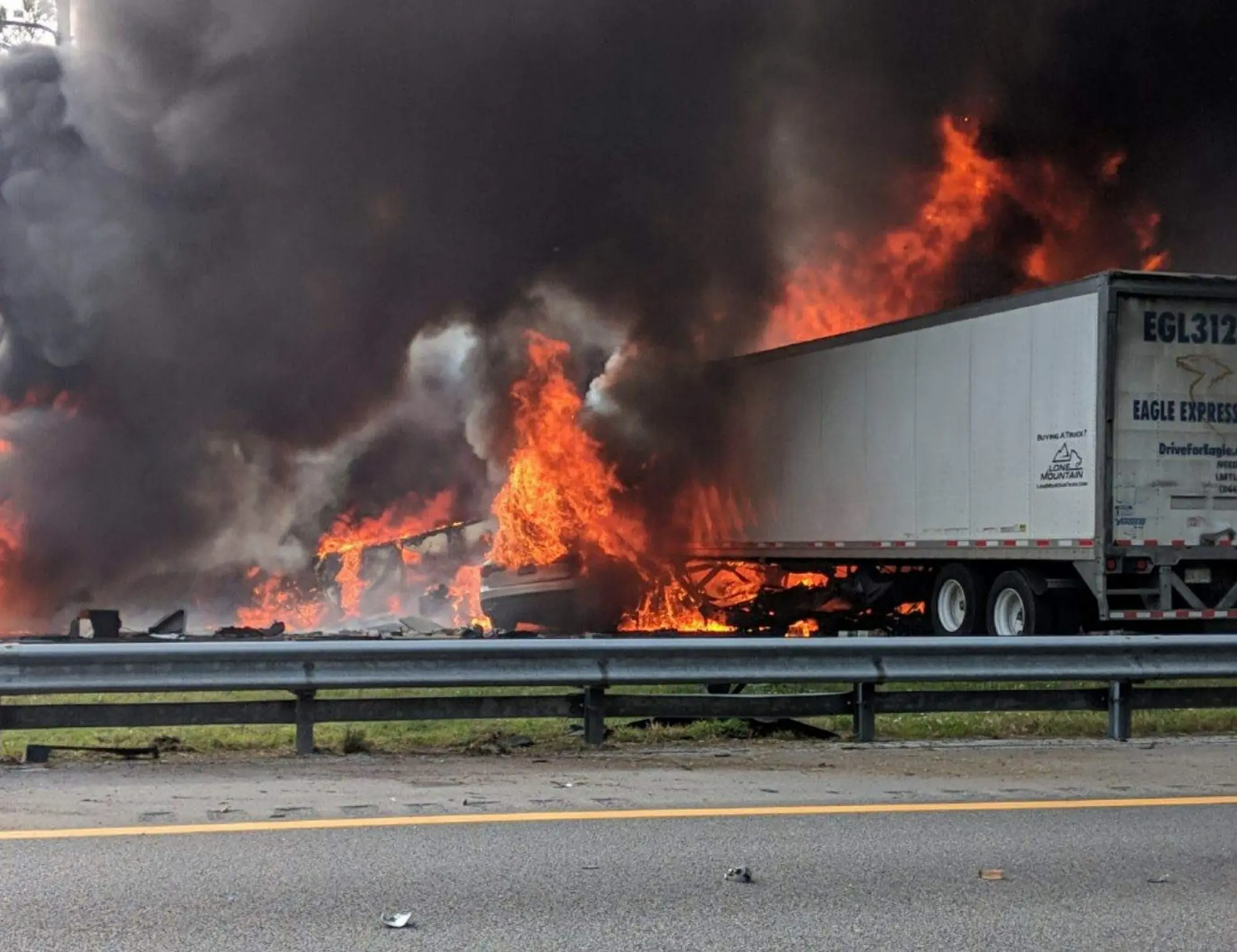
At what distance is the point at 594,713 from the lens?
29.4 feet

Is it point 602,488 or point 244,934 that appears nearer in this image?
point 244,934

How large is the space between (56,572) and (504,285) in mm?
6872

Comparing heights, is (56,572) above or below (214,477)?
below

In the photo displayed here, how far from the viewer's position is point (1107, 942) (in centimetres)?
504

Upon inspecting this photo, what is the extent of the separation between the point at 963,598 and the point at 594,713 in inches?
343

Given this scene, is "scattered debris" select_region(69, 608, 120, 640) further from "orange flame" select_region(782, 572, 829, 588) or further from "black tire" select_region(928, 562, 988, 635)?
"black tire" select_region(928, 562, 988, 635)

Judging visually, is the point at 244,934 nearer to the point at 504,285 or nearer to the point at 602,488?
the point at 602,488

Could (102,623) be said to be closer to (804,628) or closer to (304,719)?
(804,628)

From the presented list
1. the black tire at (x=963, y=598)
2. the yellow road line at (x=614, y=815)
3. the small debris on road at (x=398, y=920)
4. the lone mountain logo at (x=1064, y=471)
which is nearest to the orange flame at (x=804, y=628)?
the black tire at (x=963, y=598)

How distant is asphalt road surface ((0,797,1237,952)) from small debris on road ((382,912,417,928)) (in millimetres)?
34

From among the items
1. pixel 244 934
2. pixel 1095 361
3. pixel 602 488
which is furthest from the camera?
pixel 602 488

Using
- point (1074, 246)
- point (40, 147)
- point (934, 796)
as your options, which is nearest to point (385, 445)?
point (40, 147)

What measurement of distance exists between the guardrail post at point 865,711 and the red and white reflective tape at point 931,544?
5.89 meters

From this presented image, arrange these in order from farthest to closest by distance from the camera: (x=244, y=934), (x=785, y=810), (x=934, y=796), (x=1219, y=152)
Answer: (x=1219, y=152) < (x=934, y=796) < (x=785, y=810) < (x=244, y=934)
